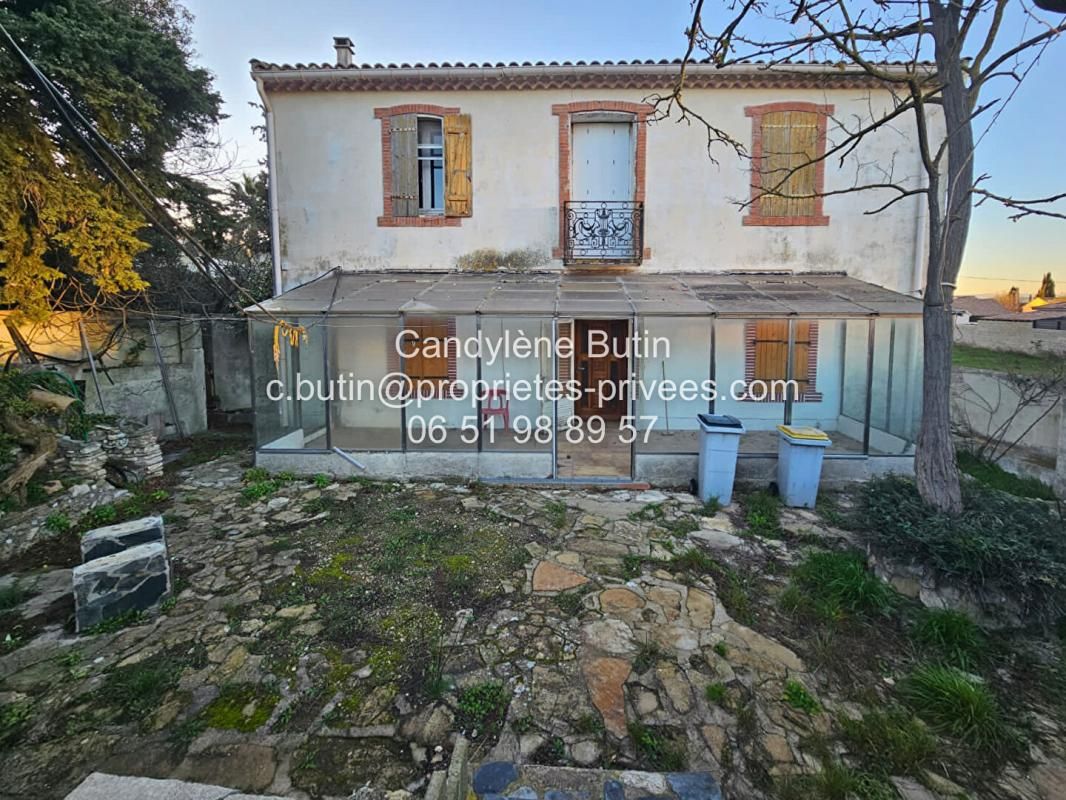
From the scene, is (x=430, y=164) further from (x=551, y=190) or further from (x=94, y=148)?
(x=94, y=148)

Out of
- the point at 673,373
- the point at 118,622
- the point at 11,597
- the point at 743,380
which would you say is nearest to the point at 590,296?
the point at 673,373

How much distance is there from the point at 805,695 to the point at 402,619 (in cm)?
281

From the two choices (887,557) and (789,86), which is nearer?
(887,557)

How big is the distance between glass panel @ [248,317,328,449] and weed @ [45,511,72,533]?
2206mm

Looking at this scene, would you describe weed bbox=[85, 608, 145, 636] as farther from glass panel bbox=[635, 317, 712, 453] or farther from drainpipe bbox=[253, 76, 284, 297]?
glass panel bbox=[635, 317, 712, 453]

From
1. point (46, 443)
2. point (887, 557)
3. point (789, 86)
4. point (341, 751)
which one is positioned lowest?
point (341, 751)

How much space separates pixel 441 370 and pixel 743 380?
18.0 ft

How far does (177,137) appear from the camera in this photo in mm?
8820

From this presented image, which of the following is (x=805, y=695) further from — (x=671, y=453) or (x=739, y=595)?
(x=671, y=453)

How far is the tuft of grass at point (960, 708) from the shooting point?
9.05 feet

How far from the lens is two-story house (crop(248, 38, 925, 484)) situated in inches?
341

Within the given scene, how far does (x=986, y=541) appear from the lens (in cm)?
377

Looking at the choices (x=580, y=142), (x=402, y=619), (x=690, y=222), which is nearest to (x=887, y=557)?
(x=402, y=619)

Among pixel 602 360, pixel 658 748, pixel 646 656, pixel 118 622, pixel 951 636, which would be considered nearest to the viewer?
pixel 658 748
